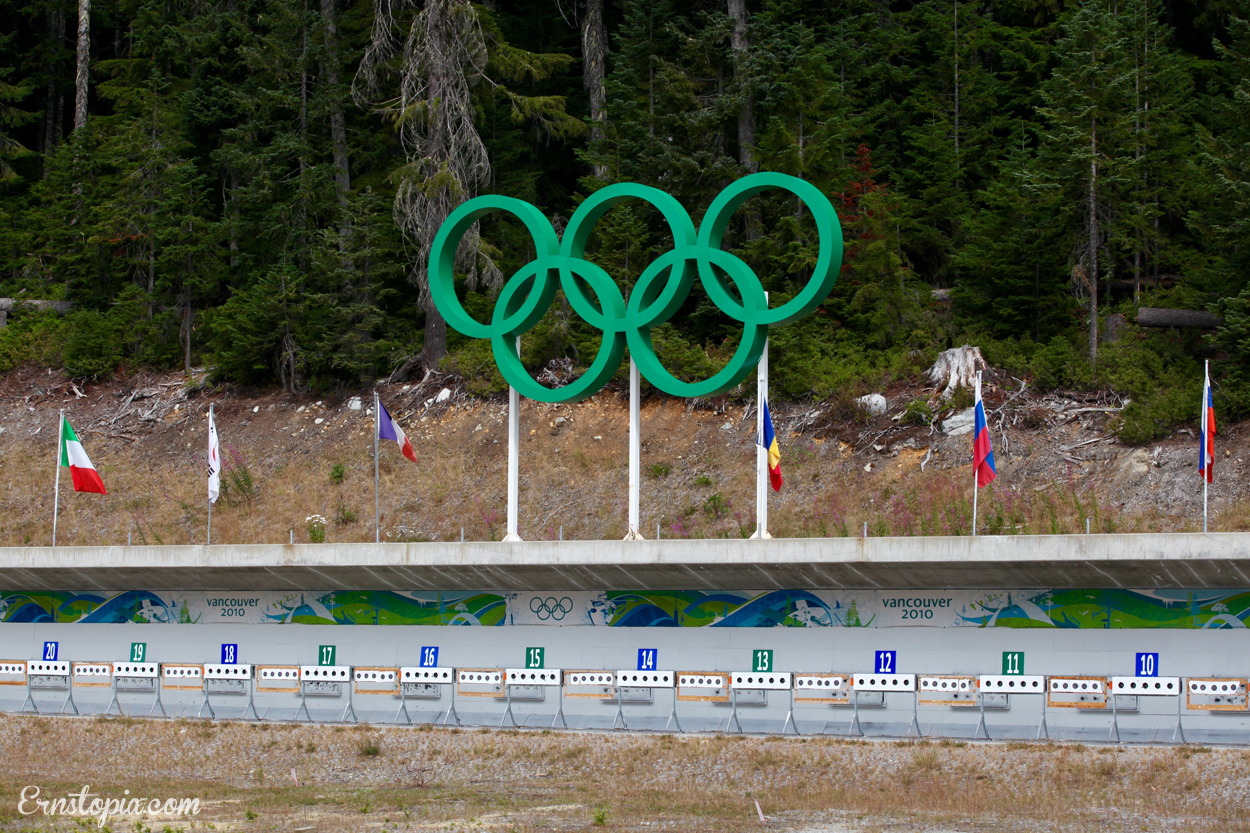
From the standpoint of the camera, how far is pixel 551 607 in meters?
20.9

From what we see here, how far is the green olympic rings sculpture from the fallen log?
10909 millimetres

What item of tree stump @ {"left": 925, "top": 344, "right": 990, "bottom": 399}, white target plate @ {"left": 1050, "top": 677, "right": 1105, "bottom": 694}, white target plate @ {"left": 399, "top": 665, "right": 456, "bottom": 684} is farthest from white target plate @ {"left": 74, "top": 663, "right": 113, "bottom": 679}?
tree stump @ {"left": 925, "top": 344, "right": 990, "bottom": 399}

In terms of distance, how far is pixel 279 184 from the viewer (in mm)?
36562

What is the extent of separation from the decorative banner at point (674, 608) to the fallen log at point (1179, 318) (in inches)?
416

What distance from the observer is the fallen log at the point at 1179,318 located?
88.0 ft

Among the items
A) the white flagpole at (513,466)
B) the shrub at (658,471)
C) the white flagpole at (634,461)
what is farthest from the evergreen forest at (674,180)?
the white flagpole at (634,461)

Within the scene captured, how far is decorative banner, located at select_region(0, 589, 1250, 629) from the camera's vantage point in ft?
59.5

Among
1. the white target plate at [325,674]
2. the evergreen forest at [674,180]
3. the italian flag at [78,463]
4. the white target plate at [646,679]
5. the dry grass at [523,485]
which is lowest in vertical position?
the white target plate at [325,674]

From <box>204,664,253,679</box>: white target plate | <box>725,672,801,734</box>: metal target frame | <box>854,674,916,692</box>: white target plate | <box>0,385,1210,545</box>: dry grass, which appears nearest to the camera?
<box>854,674,916,692</box>: white target plate

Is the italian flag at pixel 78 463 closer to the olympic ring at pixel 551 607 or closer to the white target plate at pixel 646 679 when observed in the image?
the olympic ring at pixel 551 607

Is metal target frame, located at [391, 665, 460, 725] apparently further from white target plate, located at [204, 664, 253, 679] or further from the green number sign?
white target plate, located at [204, 664, 253, 679]

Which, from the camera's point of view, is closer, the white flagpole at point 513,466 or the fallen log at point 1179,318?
the white flagpole at point 513,466

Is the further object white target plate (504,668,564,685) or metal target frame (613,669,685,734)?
white target plate (504,668,564,685)

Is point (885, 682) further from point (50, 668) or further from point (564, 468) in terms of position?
point (50, 668)
